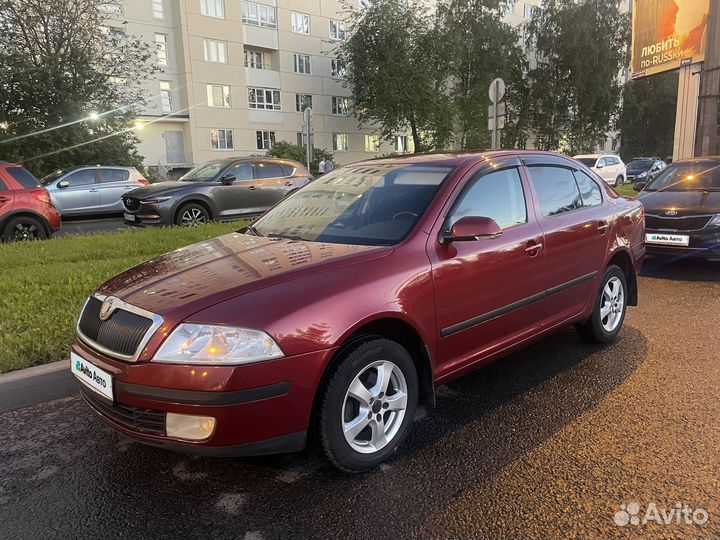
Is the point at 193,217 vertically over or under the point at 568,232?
under

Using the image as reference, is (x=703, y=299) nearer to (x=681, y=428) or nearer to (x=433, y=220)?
(x=681, y=428)

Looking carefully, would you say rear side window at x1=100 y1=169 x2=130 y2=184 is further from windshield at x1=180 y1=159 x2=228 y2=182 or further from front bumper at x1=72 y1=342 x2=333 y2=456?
front bumper at x1=72 y1=342 x2=333 y2=456

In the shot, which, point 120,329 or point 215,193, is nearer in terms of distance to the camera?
point 120,329

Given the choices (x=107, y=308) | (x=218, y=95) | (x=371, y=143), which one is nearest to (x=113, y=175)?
(x=107, y=308)

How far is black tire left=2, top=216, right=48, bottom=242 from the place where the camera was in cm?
952

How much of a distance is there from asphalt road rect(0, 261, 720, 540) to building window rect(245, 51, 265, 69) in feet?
124

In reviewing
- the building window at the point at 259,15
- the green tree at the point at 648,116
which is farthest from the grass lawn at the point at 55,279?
the green tree at the point at 648,116

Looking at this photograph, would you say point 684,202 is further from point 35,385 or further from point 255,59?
point 255,59

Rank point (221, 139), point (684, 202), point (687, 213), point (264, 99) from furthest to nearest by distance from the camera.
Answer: point (264, 99)
point (221, 139)
point (684, 202)
point (687, 213)

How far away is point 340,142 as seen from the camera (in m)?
42.1

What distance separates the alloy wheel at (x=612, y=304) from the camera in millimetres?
4578

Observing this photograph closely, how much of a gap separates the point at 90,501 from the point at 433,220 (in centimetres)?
228

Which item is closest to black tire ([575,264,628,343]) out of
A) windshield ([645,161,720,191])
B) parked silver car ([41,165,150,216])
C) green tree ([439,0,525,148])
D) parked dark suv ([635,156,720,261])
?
parked dark suv ([635,156,720,261])

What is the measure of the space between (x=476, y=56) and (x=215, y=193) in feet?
101
